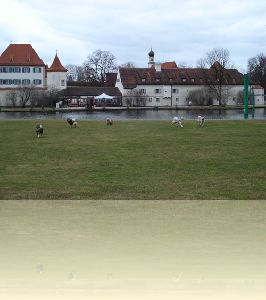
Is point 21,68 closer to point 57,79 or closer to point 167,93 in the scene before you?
point 57,79

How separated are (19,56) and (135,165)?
58.8 metres

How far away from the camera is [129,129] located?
17.8m

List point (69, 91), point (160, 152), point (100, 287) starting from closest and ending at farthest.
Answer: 1. point (100, 287)
2. point (160, 152)
3. point (69, 91)

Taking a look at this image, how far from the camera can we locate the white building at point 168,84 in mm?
68750

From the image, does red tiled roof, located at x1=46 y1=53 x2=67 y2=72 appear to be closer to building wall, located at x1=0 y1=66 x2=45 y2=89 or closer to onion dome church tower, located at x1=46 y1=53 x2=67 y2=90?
onion dome church tower, located at x1=46 y1=53 x2=67 y2=90

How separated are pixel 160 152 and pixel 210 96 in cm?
5594

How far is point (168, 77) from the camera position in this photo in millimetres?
71375

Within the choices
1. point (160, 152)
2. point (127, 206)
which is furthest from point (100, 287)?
point (160, 152)

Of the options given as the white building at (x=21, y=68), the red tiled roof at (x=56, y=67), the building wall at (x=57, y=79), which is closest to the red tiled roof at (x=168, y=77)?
the building wall at (x=57, y=79)

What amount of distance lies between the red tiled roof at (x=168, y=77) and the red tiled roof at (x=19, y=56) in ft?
39.6

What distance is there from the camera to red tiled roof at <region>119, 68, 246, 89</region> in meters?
69.6

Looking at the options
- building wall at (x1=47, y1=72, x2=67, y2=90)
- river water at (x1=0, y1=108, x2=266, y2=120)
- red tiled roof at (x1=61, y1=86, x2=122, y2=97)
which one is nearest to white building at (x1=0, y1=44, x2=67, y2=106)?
building wall at (x1=47, y1=72, x2=67, y2=90)

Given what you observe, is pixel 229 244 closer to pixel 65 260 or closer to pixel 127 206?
pixel 65 260

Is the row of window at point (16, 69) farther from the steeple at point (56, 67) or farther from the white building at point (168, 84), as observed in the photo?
the white building at point (168, 84)
